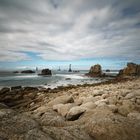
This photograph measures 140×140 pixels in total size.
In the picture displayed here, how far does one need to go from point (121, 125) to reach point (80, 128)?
1210 mm

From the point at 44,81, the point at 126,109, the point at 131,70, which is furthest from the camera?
the point at 131,70

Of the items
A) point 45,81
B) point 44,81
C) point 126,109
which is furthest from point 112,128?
point 44,81

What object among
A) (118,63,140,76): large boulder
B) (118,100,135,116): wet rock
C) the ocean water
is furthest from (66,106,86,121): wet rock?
(118,63,140,76): large boulder

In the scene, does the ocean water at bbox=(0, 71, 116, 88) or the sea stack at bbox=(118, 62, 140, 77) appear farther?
the sea stack at bbox=(118, 62, 140, 77)

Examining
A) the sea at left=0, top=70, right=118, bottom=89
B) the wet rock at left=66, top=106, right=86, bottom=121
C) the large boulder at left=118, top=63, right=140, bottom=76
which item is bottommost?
the sea at left=0, top=70, right=118, bottom=89

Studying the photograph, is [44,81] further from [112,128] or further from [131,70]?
[112,128]

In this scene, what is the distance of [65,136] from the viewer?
3898 millimetres

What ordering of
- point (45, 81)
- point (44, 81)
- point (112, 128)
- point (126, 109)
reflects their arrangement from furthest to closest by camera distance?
point (44, 81)
point (45, 81)
point (126, 109)
point (112, 128)

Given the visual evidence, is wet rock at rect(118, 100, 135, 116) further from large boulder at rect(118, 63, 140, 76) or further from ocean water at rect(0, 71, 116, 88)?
large boulder at rect(118, 63, 140, 76)

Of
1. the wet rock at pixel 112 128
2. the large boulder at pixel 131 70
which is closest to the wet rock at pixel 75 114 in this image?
the wet rock at pixel 112 128

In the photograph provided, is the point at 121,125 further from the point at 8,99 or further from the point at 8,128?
the point at 8,99

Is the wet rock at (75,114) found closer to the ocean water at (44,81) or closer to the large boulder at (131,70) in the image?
the ocean water at (44,81)

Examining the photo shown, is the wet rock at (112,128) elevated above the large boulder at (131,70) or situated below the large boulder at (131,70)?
below

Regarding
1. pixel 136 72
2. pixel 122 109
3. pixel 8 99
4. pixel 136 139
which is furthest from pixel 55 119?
pixel 136 72
